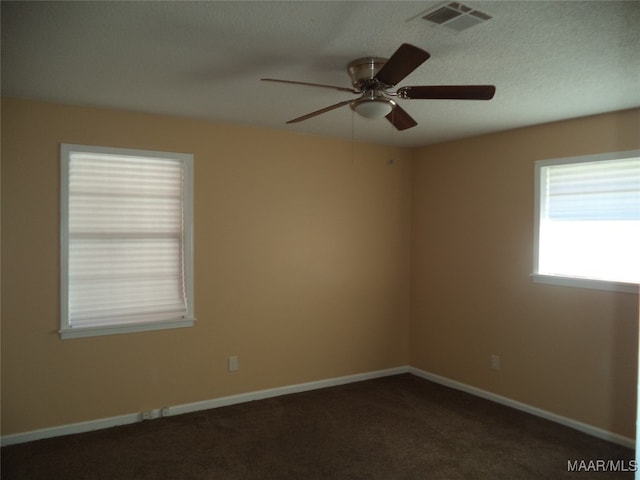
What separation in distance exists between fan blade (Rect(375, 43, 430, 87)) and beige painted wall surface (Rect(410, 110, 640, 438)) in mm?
2160

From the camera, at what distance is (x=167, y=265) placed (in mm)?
3643

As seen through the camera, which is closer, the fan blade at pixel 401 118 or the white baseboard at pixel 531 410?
the fan blade at pixel 401 118

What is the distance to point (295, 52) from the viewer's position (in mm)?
2250

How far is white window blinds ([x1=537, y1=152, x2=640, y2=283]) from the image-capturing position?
3.19 metres

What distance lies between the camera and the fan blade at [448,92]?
81.3 inches

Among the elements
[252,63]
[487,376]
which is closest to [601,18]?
[252,63]

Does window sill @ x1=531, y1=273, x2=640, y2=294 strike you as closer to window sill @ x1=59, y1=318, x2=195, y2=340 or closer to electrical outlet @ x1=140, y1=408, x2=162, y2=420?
window sill @ x1=59, y1=318, x2=195, y2=340

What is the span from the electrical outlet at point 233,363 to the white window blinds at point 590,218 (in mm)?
2693

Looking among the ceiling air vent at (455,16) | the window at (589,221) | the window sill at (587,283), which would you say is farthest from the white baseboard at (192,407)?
the ceiling air vent at (455,16)

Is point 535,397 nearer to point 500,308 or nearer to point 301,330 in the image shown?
point 500,308

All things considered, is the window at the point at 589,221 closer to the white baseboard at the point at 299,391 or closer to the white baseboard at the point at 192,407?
the white baseboard at the point at 299,391

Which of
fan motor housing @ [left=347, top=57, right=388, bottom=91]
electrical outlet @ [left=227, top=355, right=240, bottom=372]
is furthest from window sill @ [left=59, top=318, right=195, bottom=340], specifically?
fan motor housing @ [left=347, top=57, right=388, bottom=91]

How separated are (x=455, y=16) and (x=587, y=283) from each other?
2.46 metres

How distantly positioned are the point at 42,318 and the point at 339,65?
2674 mm
